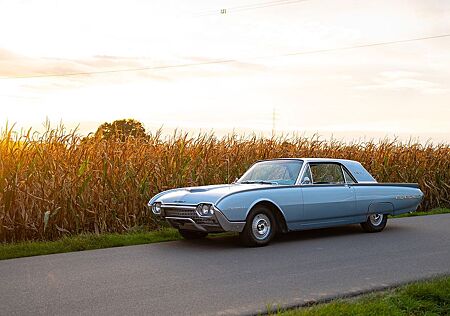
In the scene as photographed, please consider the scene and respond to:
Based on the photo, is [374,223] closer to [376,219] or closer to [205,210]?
[376,219]

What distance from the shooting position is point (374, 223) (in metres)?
12.7

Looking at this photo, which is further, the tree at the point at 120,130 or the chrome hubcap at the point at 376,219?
the tree at the point at 120,130

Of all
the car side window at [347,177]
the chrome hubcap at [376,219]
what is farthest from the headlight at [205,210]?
the chrome hubcap at [376,219]

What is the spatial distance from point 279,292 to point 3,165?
6.82m

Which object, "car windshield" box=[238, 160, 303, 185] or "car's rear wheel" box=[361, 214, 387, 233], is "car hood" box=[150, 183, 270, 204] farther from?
"car's rear wheel" box=[361, 214, 387, 233]

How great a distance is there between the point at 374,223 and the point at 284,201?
286cm

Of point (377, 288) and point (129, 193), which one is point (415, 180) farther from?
point (377, 288)

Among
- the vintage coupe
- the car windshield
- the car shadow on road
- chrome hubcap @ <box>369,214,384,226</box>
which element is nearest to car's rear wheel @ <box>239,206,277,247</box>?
the vintage coupe

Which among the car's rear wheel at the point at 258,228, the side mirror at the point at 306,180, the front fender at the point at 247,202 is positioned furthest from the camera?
the side mirror at the point at 306,180

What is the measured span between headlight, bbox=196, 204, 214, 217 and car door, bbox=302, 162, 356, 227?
1.97 m

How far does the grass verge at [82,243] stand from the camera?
995cm

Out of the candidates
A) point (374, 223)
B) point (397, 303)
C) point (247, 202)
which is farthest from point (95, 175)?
point (397, 303)

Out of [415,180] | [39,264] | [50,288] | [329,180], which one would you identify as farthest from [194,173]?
[415,180]

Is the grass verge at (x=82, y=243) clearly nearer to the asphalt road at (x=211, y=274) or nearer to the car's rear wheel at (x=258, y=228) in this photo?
the asphalt road at (x=211, y=274)
